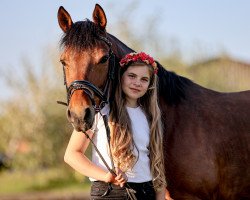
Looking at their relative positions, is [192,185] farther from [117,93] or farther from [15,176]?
[15,176]

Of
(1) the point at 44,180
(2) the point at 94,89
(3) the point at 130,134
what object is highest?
(2) the point at 94,89

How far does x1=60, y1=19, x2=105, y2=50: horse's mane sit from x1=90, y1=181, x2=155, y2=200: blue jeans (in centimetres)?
106

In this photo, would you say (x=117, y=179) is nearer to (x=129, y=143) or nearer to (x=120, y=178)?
(x=120, y=178)

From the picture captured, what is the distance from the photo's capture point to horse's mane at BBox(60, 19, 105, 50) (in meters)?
3.91

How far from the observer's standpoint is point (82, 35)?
3.94 m

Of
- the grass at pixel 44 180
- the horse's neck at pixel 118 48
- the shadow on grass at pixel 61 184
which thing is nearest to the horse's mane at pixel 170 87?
the horse's neck at pixel 118 48

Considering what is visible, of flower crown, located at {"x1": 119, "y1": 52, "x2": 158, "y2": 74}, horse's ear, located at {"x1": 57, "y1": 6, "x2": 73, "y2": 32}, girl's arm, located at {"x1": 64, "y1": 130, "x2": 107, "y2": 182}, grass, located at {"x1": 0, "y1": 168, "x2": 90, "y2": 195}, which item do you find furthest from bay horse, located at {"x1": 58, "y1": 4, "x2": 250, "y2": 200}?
grass, located at {"x1": 0, "y1": 168, "x2": 90, "y2": 195}

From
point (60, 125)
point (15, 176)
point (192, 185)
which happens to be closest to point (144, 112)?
point (192, 185)

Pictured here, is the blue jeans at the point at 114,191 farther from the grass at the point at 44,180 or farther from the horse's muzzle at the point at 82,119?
the grass at the point at 44,180

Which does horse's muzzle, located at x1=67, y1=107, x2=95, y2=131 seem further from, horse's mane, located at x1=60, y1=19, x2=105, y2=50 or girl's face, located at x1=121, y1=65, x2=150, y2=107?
horse's mane, located at x1=60, y1=19, x2=105, y2=50

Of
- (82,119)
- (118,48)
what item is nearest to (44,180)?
(118,48)

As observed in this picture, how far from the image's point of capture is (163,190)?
12.7ft

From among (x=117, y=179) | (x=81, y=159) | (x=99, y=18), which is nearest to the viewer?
(x=117, y=179)

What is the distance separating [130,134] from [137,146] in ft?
0.37
